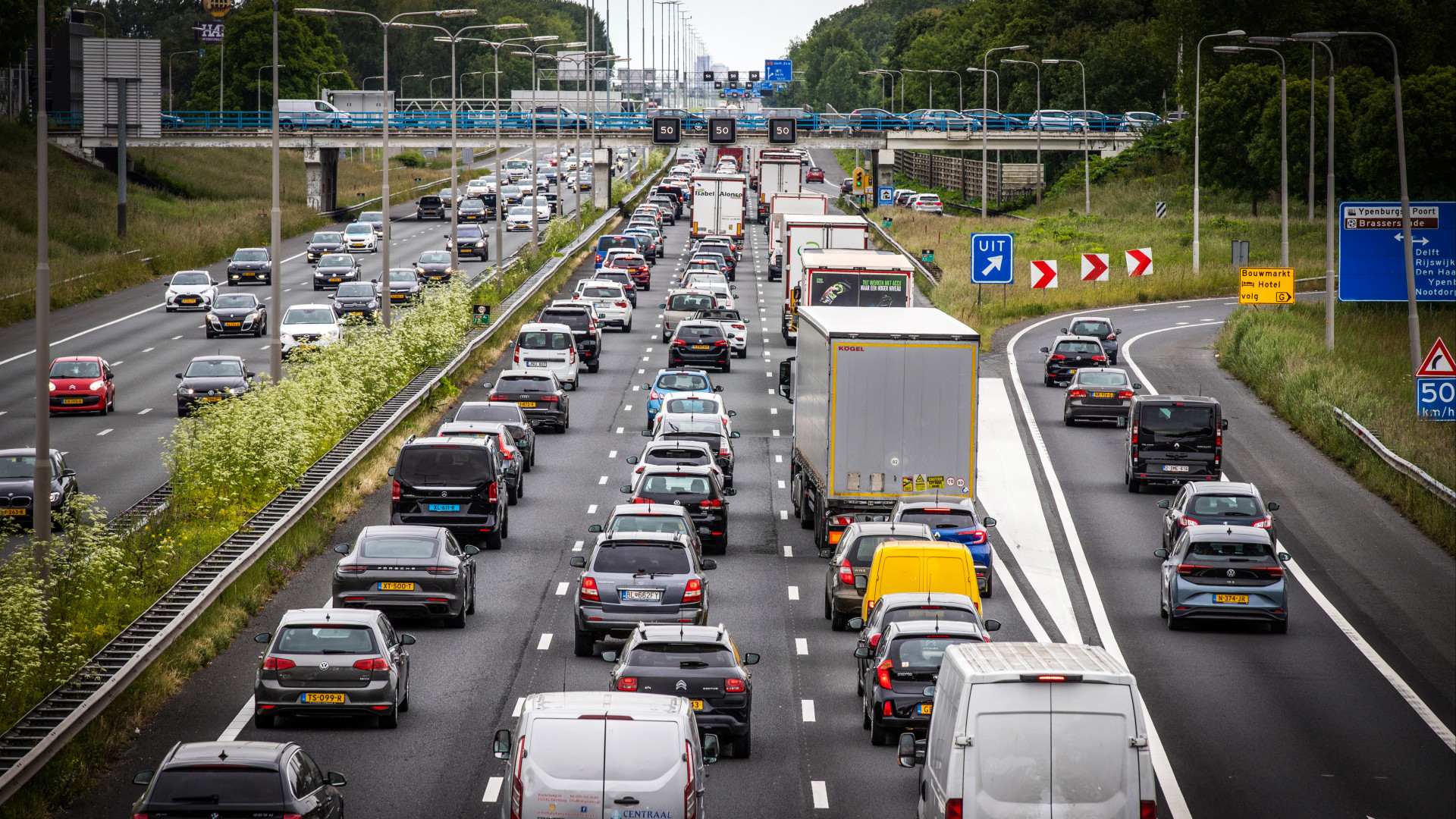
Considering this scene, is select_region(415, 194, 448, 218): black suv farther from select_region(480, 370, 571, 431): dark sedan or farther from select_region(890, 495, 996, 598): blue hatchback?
select_region(890, 495, 996, 598): blue hatchback

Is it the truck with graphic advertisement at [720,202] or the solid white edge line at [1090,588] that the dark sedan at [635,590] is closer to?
the solid white edge line at [1090,588]

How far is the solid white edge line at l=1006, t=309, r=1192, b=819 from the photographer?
17.4m

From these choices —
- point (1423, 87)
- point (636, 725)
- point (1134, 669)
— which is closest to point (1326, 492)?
point (1134, 669)

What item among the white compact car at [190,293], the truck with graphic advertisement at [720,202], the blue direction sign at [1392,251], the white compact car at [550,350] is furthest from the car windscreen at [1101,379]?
the truck with graphic advertisement at [720,202]

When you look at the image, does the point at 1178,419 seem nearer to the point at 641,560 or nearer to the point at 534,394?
the point at 534,394

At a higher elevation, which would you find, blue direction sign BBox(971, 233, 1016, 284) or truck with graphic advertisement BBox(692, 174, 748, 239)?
truck with graphic advertisement BBox(692, 174, 748, 239)

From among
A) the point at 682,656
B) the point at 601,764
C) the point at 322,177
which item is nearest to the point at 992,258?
the point at 682,656

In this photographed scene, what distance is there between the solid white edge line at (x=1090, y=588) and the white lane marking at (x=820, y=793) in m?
3.07

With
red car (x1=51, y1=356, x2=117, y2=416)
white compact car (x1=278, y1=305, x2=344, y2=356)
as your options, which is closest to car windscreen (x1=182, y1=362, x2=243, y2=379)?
red car (x1=51, y1=356, x2=117, y2=416)

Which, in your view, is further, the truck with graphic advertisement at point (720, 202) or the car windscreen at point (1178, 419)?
the truck with graphic advertisement at point (720, 202)

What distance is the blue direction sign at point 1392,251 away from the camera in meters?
35.0

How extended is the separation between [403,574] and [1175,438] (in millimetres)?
17443

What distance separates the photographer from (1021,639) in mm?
24062

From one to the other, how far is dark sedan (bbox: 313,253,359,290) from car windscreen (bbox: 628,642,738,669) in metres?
51.7
